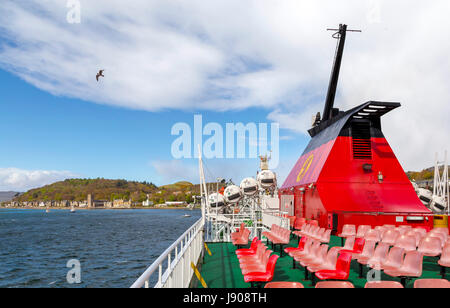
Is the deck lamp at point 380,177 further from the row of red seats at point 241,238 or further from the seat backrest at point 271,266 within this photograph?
the seat backrest at point 271,266

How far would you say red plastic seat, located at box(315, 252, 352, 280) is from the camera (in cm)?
691

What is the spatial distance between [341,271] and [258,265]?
1.93 m

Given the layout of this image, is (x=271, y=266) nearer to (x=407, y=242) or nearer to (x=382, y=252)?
(x=382, y=252)

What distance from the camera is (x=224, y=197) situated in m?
30.8

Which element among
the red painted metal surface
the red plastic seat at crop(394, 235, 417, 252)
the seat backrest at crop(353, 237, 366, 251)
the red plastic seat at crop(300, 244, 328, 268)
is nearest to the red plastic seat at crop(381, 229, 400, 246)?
the red plastic seat at crop(394, 235, 417, 252)

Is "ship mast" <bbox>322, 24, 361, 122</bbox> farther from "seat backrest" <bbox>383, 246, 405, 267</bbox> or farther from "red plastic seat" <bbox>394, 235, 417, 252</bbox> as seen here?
"seat backrest" <bbox>383, 246, 405, 267</bbox>

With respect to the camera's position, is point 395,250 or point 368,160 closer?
point 395,250

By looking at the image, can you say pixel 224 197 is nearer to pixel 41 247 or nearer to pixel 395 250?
pixel 395 250

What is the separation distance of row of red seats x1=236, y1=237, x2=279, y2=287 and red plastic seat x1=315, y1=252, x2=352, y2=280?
100 centimetres

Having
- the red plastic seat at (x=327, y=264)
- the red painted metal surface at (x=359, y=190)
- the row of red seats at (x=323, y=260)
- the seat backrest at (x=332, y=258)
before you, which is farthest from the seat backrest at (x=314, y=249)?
the red painted metal surface at (x=359, y=190)

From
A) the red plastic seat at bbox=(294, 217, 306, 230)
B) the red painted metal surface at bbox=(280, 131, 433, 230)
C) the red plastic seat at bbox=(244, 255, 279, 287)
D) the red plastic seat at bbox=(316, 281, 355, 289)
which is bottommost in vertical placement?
the red plastic seat at bbox=(294, 217, 306, 230)

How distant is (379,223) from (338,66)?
48.5 feet

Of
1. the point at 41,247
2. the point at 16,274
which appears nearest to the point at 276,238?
the point at 16,274

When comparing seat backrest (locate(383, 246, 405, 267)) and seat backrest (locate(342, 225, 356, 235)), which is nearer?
seat backrest (locate(383, 246, 405, 267))
